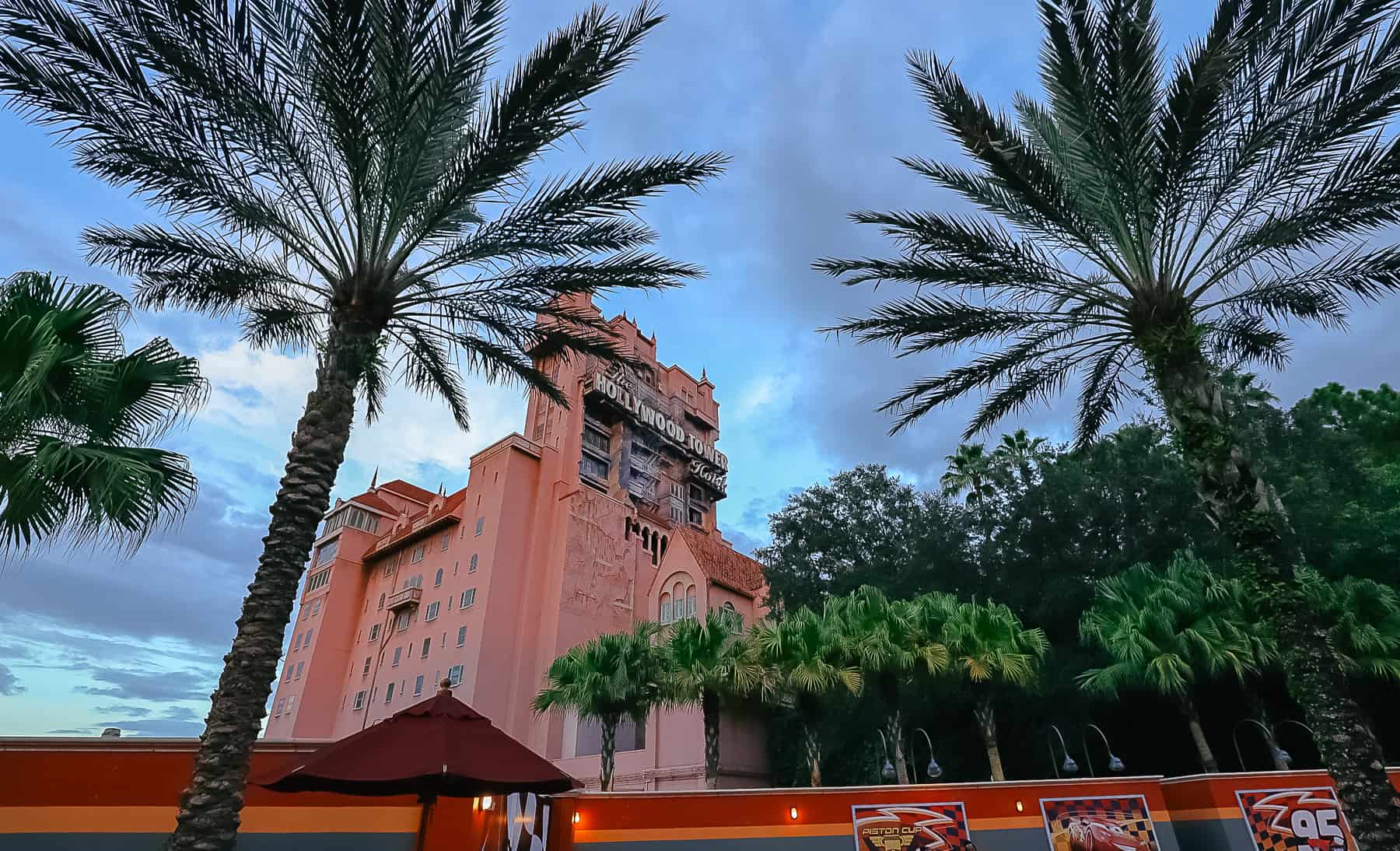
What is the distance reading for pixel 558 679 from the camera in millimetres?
20812

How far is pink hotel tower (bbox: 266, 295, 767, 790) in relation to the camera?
32906 mm

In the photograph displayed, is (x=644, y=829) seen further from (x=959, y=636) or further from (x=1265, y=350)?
(x=1265, y=350)

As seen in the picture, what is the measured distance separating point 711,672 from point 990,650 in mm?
7200

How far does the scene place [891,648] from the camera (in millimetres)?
18141

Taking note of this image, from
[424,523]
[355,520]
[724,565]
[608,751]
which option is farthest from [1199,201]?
[355,520]

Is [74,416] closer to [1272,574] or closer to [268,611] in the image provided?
[268,611]

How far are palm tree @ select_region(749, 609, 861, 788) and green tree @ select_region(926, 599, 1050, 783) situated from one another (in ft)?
8.72

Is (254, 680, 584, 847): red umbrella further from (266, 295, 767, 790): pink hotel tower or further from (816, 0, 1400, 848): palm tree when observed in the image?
(266, 295, 767, 790): pink hotel tower

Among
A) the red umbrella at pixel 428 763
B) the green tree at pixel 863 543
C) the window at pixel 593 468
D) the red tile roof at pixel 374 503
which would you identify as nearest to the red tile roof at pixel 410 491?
the red tile roof at pixel 374 503

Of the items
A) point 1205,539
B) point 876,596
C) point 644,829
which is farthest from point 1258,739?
point 644,829

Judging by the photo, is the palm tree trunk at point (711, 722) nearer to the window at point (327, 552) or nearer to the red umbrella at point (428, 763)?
the red umbrella at point (428, 763)

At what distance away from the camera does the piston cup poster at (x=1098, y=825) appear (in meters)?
14.7

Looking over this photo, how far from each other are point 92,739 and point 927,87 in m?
15.4

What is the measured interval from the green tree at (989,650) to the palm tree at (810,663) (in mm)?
2658
